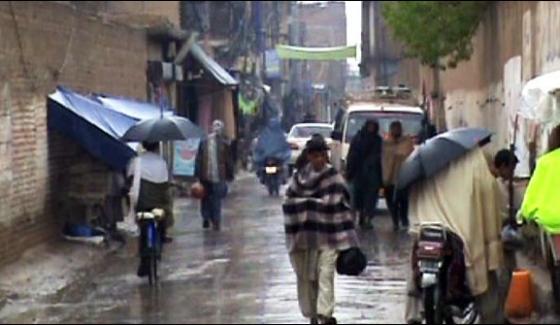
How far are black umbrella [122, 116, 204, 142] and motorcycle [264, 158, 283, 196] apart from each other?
3.68 m

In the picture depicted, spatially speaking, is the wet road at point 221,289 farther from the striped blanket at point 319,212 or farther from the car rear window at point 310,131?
the car rear window at point 310,131

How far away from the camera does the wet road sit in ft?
33.4

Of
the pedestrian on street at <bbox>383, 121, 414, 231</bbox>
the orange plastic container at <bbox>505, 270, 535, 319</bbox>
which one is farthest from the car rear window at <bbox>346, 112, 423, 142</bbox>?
the orange plastic container at <bbox>505, 270, 535, 319</bbox>

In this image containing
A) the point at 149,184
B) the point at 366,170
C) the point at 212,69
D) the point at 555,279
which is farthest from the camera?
the point at 212,69

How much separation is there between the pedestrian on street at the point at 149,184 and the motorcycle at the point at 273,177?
3703mm

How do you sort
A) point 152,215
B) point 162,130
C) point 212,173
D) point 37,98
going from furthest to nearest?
point 212,173 < point 152,215 < point 162,130 < point 37,98

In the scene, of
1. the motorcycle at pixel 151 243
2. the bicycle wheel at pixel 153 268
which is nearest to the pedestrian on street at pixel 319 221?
the motorcycle at pixel 151 243

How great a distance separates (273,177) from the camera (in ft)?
64.8

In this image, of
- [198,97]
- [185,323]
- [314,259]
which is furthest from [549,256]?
[198,97]

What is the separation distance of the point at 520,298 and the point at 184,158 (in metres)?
9.79

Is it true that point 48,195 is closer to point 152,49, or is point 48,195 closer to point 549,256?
point 549,256

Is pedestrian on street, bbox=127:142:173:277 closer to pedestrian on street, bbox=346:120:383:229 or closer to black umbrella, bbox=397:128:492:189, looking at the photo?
black umbrella, bbox=397:128:492:189

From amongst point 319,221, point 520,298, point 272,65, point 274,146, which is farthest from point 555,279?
point 272,65

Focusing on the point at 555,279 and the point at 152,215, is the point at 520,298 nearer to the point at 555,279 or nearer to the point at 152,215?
the point at 555,279
